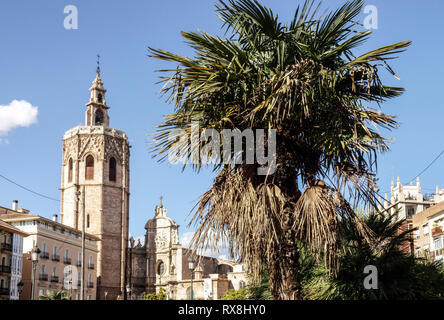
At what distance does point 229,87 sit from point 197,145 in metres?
1.04

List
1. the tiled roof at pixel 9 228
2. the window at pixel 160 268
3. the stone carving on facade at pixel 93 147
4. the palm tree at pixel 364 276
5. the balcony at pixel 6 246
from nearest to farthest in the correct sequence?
the palm tree at pixel 364 276, the tiled roof at pixel 9 228, the balcony at pixel 6 246, the stone carving on facade at pixel 93 147, the window at pixel 160 268

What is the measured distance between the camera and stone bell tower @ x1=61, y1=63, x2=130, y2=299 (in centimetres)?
7631

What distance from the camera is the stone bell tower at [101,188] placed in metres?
76.3

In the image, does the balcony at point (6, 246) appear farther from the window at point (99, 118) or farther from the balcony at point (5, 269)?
the window at point (99, 118)

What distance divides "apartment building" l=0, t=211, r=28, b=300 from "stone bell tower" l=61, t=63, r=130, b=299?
2197 centimetres

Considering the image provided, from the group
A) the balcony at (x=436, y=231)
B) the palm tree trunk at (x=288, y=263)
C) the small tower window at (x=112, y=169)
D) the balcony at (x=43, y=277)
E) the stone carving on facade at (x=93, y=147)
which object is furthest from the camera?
the small tower window at (x=112, y=169)

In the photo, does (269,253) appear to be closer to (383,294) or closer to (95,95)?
(383,294)

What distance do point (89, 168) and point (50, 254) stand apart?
823 inches

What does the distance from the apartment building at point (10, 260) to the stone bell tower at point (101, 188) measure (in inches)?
865

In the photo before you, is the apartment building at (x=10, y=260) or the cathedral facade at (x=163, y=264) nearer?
the apartment building at (x=10, y=260)

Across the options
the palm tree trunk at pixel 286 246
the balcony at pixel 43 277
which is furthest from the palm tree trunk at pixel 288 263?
the balcony at pixel 43 277

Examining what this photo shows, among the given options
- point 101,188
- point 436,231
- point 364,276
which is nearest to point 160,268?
point 101,188
